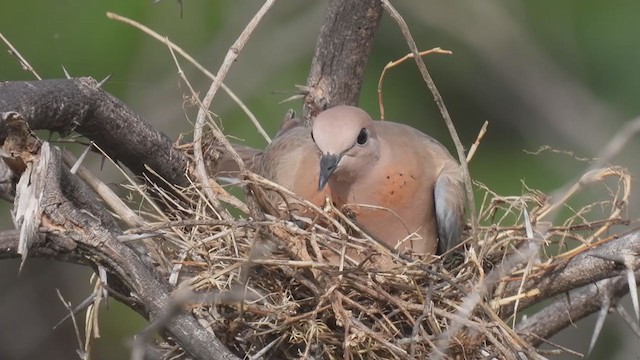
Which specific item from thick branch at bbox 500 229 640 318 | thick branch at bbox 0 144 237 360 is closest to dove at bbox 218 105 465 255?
thick branch at bbox 500 229 640 318

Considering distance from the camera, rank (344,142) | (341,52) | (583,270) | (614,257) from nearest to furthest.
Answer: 1. (614,257)
2. (583,270)
3. (344,142)
4. (341,52)

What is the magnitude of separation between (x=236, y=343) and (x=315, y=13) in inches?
136

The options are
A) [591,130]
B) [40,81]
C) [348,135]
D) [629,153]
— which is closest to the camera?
[40,81]

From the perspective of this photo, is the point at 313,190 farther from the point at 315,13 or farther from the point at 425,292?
the point at 315,13

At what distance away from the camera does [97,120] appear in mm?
3221

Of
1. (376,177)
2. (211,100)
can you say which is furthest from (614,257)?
(211,100)

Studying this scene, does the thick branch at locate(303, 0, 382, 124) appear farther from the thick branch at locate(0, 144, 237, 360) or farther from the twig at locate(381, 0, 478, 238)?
the thick branch at locate(0, 144, 237, 360)

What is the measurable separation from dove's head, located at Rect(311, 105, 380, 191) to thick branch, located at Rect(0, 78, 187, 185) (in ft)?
1.38

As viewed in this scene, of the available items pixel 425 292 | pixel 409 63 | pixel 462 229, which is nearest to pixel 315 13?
pixel 409 63

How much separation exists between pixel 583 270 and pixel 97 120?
130cm

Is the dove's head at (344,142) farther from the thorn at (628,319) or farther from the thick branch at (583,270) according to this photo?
the thorn at (628,319)

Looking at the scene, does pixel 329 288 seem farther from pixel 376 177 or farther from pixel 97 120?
pixel 97 120

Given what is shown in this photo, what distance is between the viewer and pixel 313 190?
3.60m

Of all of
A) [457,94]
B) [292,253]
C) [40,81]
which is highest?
[40,81]
